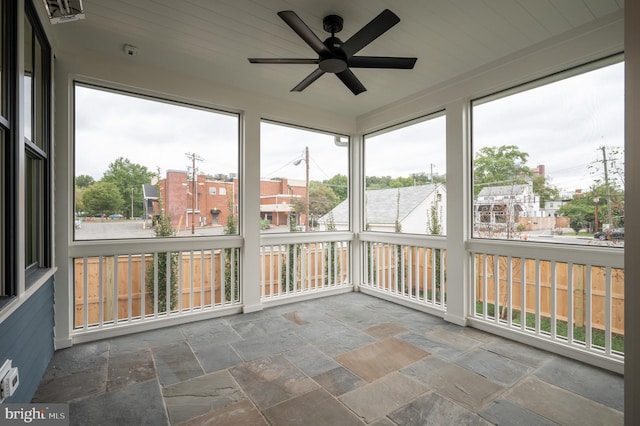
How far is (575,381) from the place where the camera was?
7.24ft

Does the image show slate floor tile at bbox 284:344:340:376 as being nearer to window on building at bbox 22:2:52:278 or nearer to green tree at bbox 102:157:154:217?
window on building at bbox 22:2:52:278

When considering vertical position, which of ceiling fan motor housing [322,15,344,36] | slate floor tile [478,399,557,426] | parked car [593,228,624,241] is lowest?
slate floor tile [478,399,557,426]

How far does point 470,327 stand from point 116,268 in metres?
3.57

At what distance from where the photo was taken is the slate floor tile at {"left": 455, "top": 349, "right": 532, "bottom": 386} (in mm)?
2252

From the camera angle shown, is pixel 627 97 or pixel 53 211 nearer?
pixel 627 97

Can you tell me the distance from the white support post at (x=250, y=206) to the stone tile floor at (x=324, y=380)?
1.87ft

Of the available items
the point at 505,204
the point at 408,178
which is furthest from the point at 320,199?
the point at 505,204

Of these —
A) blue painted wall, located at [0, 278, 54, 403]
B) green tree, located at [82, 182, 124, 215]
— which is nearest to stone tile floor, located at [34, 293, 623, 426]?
blue painted wall, located at [0, 278, 54, 403]

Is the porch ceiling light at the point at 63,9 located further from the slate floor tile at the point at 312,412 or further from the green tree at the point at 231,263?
the slate floor tile at the point at 312,412

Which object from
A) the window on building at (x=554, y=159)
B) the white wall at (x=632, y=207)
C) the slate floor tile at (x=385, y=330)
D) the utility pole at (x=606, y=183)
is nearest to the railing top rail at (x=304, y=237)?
the slate floor tile at (x=385, y=330)

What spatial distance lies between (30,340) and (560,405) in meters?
3.34

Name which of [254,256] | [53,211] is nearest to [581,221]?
[254,256]

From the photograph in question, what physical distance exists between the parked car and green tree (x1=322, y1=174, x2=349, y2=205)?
290 cm

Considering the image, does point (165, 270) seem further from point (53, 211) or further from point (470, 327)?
point (470, 327)
